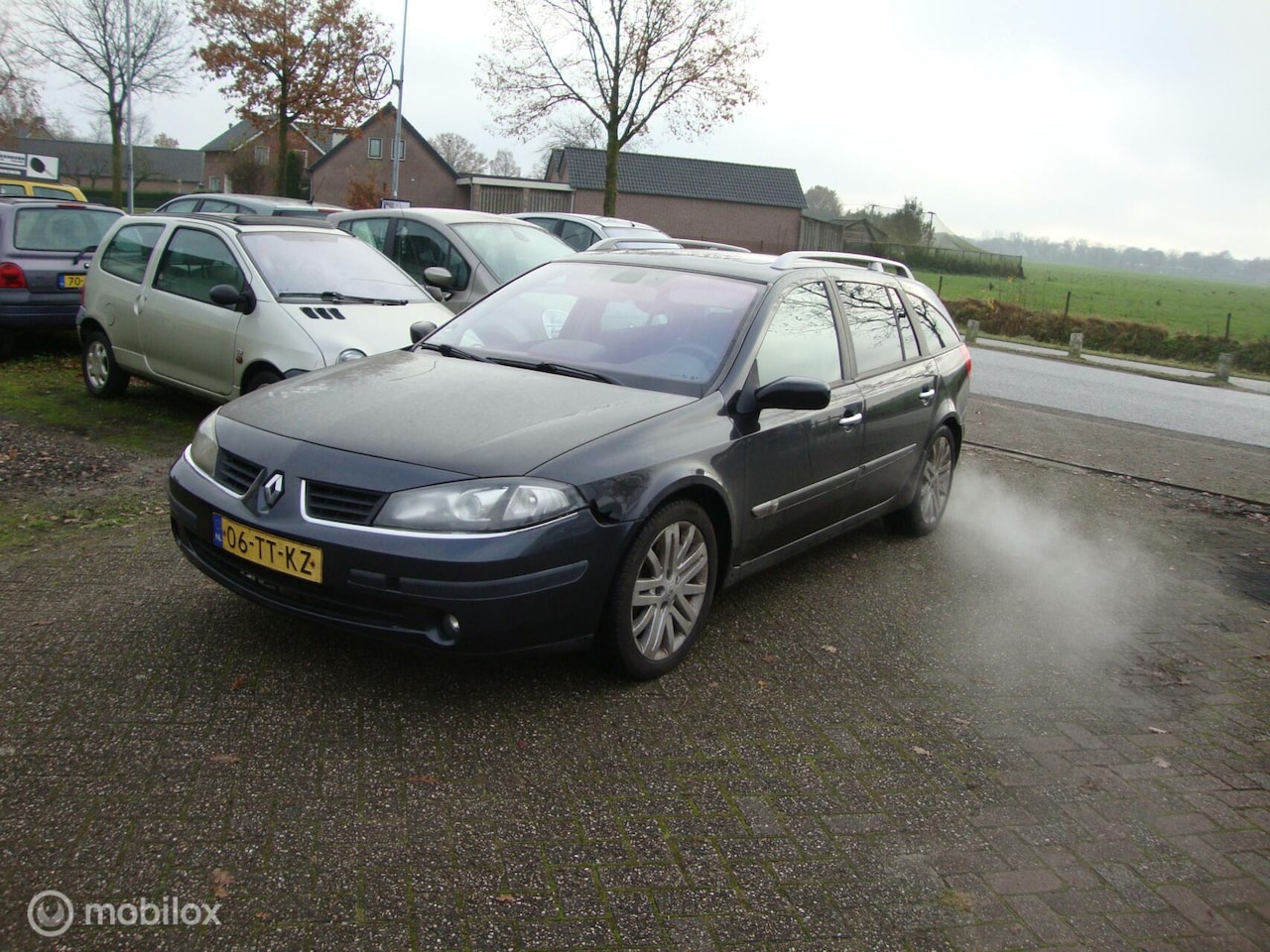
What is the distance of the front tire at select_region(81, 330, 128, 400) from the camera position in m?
8.78

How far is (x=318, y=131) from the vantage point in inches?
1470

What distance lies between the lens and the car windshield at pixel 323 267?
7.80 m

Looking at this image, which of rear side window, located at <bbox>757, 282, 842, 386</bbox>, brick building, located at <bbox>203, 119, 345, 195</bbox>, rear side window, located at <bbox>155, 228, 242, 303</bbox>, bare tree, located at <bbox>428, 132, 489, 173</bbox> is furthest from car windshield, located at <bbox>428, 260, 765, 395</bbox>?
bare tree, located at <bbox>428, 132, 489, 173</bbox>

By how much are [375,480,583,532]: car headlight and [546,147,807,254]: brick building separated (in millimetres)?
60758

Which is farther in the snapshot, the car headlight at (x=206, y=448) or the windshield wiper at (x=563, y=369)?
the windshield wiper at (x=563, y=369)

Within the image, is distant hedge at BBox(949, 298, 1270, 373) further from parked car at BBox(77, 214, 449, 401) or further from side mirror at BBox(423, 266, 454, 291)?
parked car at BBox(77, 214, 449, 401)

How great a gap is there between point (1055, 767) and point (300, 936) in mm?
2656

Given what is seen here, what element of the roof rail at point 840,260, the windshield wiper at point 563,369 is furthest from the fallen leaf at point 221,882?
the roof rail at point 840,260

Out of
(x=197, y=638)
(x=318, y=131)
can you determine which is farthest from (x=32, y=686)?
(x=318, y=131)

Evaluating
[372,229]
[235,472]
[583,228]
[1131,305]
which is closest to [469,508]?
[235,472]

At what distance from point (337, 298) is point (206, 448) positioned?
12.7 feet

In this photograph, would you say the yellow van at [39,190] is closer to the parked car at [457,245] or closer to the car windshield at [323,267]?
the parked car at [457,245]

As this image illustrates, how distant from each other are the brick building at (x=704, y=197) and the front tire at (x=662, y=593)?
197ft

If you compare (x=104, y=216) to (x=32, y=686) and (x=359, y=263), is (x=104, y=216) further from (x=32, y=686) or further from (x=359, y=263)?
(x=32, y=686)
